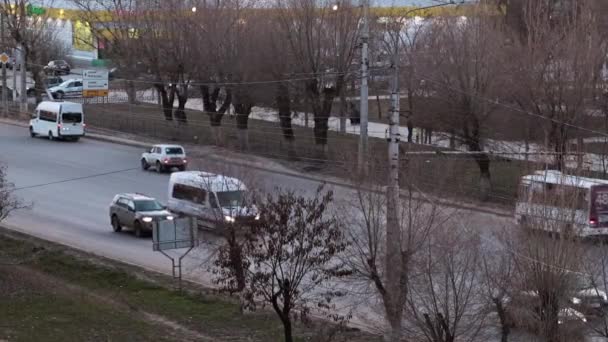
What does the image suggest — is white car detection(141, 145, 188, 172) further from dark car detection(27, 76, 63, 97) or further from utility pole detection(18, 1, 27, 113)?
dark car detection(27, 76, 63, 97)

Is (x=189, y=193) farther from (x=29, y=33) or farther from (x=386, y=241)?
(x=29, y=33)

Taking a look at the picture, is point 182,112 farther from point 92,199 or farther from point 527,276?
point 527,276

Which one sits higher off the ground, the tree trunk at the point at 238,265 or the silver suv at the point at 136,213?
the tree trunk at the point at 238,265

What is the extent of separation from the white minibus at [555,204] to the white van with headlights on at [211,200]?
17.2 feet

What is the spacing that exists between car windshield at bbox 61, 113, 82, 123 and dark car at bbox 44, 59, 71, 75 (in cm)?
2374

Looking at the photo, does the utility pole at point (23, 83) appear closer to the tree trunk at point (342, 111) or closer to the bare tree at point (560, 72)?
the tree trunk at point (342, 111)

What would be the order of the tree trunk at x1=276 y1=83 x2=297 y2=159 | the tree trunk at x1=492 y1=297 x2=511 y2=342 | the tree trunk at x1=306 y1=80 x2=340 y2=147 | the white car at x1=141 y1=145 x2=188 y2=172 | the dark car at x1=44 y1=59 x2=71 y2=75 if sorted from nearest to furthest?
1. the tree trunk at x1=492 y1=297 x2=511 y2=342
2. the white car at x1=141 y1=145 x2=188 y2=172
3. the tree trunk at x1=306 y1=80 x2=340 y2=147
4. the tree trunk at x1=276 y1=83 x2=297 y2=159
5. the dark car at x1=44 y1=59 x2=71 y2=75

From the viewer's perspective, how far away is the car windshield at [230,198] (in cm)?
2355

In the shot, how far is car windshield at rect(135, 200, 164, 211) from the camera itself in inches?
1238

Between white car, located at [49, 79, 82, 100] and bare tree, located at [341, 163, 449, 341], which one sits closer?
bare tree, located at [341, 163, 449, 341]

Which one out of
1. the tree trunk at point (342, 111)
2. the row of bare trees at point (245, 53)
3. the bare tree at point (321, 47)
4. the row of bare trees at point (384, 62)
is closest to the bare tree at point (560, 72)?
the row of bare trees at point (384, 62)

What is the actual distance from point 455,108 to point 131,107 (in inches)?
1085

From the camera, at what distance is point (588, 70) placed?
36.6 metres

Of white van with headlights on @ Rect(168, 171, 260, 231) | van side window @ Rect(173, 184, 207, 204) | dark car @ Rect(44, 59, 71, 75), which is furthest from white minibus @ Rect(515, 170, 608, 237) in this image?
dark car @ Rect(44, 59, 71, 75)
